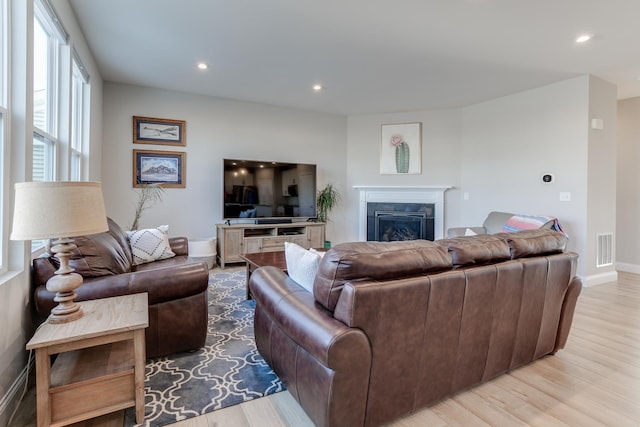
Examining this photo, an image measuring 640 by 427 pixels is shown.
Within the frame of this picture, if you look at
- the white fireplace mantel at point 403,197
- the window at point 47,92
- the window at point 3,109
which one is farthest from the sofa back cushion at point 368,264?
the white fireplace mantel at point 403,197

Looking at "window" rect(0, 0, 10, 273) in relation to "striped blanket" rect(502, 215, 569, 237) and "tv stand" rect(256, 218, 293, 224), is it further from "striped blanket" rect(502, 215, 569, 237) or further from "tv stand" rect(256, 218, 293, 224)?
"striped blanket" rect(502, 215, 569, 237)

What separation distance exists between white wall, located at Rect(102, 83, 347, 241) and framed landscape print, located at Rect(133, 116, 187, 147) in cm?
7

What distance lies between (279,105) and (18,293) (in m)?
4.44

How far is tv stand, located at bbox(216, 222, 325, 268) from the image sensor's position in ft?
15.2

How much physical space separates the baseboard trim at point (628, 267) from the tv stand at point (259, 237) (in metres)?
4.61

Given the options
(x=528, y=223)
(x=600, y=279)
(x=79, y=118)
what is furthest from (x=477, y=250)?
(x=79, y=118)

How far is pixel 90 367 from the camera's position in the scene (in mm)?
1593

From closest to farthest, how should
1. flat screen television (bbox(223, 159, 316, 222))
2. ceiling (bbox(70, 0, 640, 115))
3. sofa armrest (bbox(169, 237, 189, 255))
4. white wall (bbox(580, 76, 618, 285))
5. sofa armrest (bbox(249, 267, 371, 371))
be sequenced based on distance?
sofa armrest (bbox(249, 267, 371, 371))
ceiling (bbox(70, 0, 640, 115))
sofa armrest (bbox(169, 237, 189, 255))
white wall (bbox(580, 76, 618, 285))
flat screen television (bbox(223, 159, 316, 222))

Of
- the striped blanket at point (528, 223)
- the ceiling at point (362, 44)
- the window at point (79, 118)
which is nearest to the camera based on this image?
the ceiling at point (362, 44)

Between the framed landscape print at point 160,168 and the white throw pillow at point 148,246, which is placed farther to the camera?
the framed landscape print at point 160,168

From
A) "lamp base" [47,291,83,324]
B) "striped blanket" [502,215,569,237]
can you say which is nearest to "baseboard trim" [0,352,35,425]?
"lamp base" [47,291,83,324]

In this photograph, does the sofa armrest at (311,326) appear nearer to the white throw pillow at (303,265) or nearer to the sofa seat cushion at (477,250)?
the white throw pillow at (303,265)

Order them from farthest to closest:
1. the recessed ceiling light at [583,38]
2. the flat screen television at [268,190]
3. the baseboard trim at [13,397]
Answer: the flat screen television at [268,190]
the recessed ceiling light at [583,38]
the baseboard trim at [13,397]

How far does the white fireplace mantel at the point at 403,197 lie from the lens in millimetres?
5535
